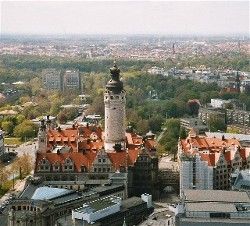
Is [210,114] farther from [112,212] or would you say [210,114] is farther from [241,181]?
[112,212]

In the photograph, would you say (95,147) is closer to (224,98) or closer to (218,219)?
(218,219)

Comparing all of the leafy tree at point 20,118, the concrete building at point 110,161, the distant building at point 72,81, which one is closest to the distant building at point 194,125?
the leafy tree at point 20,118

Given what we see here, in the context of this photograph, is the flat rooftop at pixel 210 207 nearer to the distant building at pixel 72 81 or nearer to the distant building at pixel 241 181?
the distant building at pixel 241 181

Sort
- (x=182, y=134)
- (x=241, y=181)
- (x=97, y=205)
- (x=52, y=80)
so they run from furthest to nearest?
(x=52, y=80) < (x=182, y=134) < (x=241, y=181) < (x=97, y=205)

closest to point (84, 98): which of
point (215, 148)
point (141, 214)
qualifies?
point (215, 148)

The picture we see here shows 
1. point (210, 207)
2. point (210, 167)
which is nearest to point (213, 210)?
point (210, 207)

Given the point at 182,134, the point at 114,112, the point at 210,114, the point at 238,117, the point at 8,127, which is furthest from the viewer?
the point at 238,117

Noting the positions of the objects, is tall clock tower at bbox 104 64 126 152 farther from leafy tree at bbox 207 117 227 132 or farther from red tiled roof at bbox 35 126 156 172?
leafy tree at bbox 207 117 227 132
